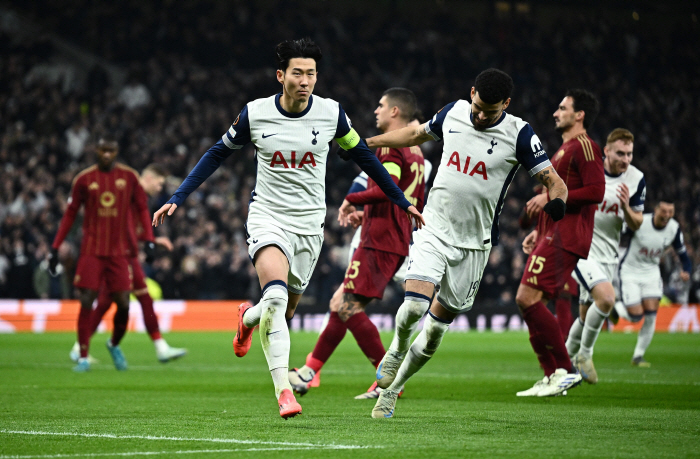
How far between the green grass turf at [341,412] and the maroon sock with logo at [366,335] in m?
0.46

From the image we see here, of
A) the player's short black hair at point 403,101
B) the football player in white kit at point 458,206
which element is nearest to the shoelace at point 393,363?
the football player in white kit at point 458,206

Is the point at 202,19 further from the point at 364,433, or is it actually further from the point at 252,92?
the point at 364,433

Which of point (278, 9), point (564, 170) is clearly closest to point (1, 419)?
point (564, 170)

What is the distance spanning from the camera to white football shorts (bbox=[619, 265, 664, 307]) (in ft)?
46.0

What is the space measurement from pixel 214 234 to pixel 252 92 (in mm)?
5736

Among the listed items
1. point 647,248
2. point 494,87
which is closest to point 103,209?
point 494,87

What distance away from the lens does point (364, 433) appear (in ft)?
17.6

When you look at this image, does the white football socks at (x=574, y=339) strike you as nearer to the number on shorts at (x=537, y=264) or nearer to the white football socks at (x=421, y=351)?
the number on shorts at (x=537, y=264)

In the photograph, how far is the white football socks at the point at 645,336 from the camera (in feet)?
41.3

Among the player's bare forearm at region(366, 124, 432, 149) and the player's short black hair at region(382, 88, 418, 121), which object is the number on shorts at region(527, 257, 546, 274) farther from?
the player's bare forearm at region(366, 124, 432, 149)

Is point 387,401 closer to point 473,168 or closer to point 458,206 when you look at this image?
point 458,206

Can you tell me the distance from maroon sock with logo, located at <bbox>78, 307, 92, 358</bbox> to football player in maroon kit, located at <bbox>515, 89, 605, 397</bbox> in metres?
5.32

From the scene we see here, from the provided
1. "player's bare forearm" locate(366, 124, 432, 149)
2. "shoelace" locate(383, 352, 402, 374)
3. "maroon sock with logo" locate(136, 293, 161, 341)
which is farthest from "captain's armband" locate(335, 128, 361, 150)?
"maroon sock with logo" locate(136, 293, 161, 341)

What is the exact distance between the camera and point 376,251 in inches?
321
